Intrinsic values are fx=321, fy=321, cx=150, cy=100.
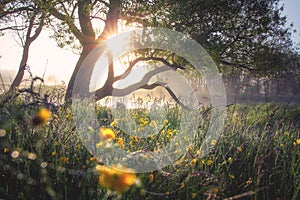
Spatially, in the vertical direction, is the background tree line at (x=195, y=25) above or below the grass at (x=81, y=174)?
above

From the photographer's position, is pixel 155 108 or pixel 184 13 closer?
pixel 155 108

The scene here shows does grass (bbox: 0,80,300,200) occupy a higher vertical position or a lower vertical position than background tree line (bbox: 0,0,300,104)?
lower

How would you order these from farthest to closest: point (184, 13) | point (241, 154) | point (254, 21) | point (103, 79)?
point (103, 79) → point (254, 21) → point (184, 13) → point (241, 154)

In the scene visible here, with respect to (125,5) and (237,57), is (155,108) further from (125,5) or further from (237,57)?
(237,57)

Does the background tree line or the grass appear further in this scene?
the background tree line

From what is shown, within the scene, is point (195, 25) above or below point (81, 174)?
above

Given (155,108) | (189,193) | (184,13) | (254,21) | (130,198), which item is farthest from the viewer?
(254,21)

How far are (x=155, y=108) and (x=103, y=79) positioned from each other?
8.83m

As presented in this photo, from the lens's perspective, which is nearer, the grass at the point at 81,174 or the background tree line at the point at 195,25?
the grass at the point at 81,174

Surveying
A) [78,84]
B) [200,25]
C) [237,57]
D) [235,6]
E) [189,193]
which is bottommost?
[189,193]

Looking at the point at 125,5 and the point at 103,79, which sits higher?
the point at 125,5

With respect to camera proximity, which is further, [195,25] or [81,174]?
[195,25]

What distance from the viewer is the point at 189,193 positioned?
2.38 meters

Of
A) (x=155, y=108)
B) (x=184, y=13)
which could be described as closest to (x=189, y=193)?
(x=155, y=108)
